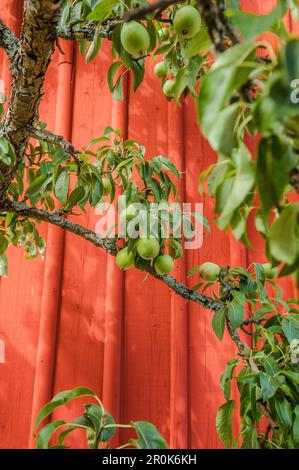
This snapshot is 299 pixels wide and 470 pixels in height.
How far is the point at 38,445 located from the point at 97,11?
867mm

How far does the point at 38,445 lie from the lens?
75 centimetres

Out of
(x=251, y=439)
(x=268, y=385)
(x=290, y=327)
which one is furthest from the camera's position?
(x=290, y=327)

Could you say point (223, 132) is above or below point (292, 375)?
above

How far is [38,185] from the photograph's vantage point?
123cm

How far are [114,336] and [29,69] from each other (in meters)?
1.11

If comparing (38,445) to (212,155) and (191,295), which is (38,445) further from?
(212,155)

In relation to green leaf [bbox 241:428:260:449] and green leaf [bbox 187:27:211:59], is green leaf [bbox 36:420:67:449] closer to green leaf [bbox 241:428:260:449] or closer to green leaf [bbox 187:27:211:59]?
green leaf [bbox 241:428:260:449]

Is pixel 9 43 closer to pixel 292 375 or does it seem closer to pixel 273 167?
pixel 273 167

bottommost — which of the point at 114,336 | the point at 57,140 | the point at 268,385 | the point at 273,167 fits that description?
the point at 268,385

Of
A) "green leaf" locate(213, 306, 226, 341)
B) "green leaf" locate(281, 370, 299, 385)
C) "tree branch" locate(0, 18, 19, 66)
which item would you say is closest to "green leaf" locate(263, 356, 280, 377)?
"green leaf" locate(281, 370, 299, 385)

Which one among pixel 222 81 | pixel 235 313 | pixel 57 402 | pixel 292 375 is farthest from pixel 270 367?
pixel 222 81

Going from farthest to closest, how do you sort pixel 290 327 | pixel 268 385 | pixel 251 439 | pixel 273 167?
1. pixel 290 327
2. pixel 251 439
3. pixel 268 385
4. pixel 273 167

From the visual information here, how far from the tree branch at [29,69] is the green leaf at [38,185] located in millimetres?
70

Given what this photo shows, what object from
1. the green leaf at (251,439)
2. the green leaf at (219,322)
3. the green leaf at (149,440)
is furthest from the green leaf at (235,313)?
the green leaf at (149,440)
